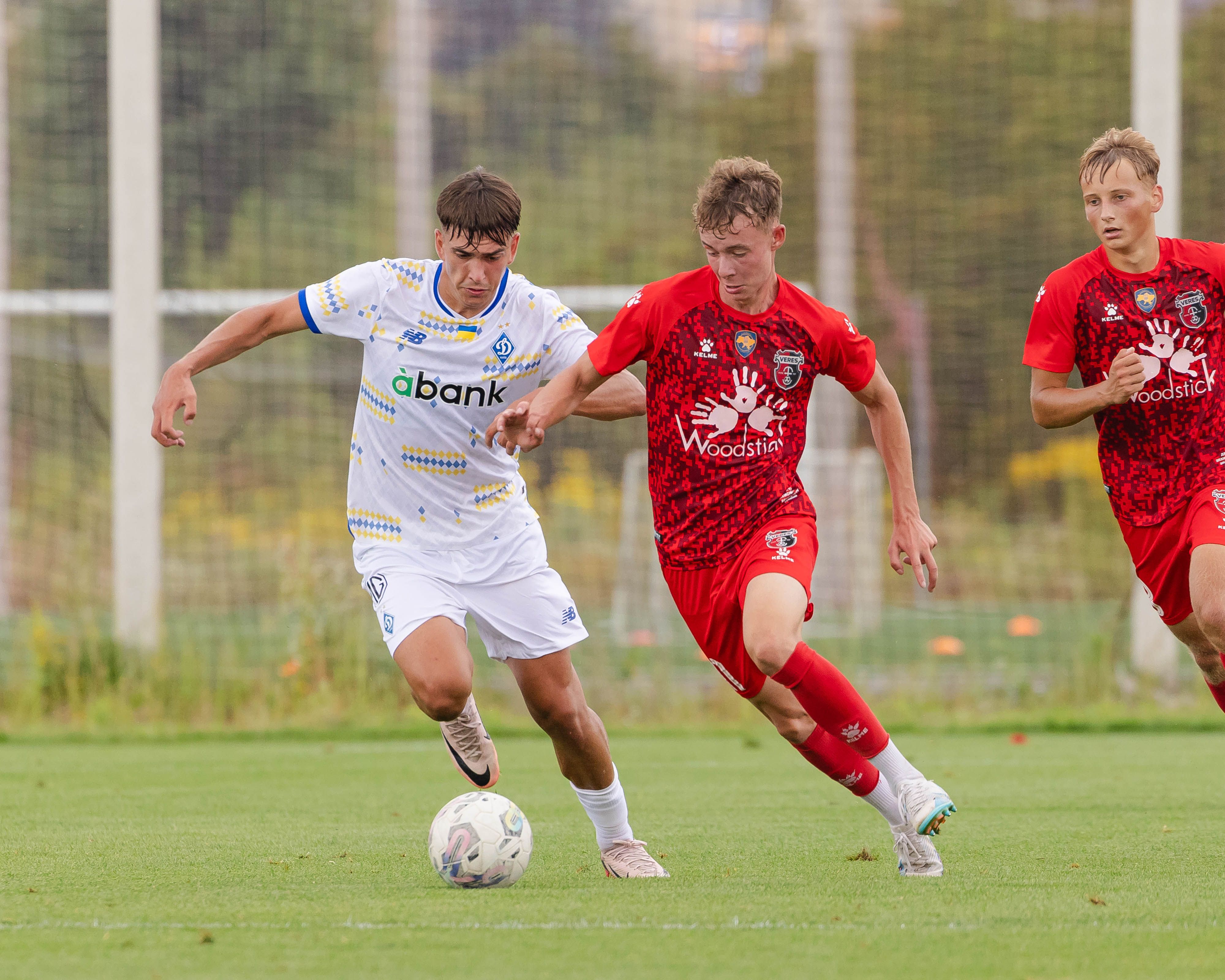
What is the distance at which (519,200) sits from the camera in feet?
16.9

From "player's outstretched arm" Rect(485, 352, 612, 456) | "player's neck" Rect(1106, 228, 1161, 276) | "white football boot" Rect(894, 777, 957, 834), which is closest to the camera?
"white football boot" Rect(894, 777, 957, 834)

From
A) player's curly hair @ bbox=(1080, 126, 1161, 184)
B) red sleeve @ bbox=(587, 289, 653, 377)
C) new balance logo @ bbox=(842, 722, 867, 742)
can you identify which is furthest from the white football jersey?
player's curly hair @ bbox=(1080, 126, 1161, 184)

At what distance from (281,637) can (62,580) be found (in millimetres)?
1466

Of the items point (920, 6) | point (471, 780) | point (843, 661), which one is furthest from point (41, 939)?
point (920, 6)

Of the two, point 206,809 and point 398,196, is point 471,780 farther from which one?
point 398,196

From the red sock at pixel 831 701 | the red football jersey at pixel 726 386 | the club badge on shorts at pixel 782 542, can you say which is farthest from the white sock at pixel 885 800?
the red football jersey at pixel 726 386

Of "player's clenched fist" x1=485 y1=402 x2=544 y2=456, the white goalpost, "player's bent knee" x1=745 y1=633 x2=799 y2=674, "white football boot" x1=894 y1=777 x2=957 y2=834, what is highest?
the white goalpost

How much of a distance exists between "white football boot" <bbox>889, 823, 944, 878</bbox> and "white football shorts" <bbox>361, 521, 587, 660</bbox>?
118 cm

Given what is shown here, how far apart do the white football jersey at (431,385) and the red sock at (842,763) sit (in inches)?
48.4

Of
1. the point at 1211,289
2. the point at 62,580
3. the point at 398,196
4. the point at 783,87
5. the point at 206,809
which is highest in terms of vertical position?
the point at 783,87

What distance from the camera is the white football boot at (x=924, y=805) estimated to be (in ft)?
15.0

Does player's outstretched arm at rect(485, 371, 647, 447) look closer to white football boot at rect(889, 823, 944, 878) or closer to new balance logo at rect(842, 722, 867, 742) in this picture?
new balance logo at rect(842, 722, 867, 742)

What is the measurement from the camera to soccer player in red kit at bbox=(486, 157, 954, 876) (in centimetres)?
479

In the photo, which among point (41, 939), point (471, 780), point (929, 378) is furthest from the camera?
point (929, 378)
